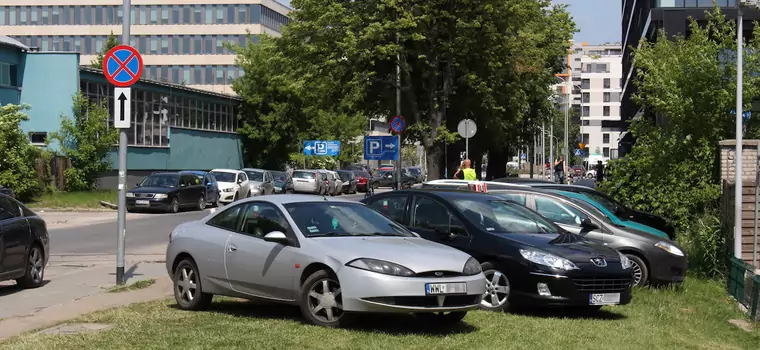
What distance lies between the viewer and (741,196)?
15.5 m

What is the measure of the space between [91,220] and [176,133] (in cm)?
2769

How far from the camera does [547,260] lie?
34.7 feet

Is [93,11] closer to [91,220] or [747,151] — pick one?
[91,220]

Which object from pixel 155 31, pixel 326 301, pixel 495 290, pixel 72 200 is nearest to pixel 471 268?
pixel 326 301

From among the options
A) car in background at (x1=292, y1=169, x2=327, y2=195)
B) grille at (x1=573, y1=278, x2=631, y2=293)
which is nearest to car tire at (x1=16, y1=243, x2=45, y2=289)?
grille at (x1=573, y1=278, x2=631, y2=293)

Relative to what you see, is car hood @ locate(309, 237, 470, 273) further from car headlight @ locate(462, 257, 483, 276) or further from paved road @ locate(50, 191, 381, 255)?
paved road @ locate(50, 191, 381, 255)

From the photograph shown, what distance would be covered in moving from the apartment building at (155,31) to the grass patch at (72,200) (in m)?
47.7

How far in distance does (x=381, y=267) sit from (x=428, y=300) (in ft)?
1.73

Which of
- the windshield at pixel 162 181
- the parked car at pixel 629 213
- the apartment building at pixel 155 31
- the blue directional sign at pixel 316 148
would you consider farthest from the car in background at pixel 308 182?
the apartment building at pixel 155 31

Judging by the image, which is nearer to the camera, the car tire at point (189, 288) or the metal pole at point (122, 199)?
the car tire at point (189, 288)

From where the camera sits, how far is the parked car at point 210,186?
38.7 meters

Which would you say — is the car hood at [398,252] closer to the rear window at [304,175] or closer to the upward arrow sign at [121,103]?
the upward arrow sign at [121,103]

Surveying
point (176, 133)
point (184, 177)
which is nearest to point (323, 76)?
point (184, 177)

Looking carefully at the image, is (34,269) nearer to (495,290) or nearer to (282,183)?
(495,290)
